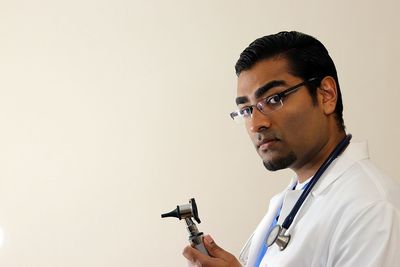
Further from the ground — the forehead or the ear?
the forehead

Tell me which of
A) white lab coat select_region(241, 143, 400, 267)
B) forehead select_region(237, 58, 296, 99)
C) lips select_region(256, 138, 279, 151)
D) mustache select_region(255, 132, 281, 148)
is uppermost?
forehead select_region(237, 58, 296, 99)

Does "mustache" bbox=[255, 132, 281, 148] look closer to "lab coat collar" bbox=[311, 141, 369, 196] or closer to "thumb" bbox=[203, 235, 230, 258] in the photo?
"lab coat collar" bbox=[311, 141, 369, 196]

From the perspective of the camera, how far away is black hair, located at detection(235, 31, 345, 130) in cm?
110

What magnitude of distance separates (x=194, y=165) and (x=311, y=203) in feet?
3.52

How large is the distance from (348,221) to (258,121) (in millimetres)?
310

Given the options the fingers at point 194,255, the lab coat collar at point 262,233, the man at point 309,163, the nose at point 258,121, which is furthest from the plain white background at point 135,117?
the fingers at point 194,255

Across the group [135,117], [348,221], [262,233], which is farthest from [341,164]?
[135,117]

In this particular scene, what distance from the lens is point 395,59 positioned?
1.90 meters

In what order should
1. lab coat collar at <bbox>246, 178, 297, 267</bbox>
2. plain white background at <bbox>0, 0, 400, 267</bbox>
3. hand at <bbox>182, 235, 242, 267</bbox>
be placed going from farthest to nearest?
plain white background at <bbox>0, 0, 400, 267</bbox> → lab coat collar at <bbox>246, 178, 297, 267</bbox> → hand at <bbox>182, 235, 242, 267</bbox>

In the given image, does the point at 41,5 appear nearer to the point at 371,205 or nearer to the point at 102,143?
the point at 102,143

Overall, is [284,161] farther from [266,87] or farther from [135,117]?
[135,117]

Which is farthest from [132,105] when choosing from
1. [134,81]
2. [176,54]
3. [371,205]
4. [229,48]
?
[371,205]

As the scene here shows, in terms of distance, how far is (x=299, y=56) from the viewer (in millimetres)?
1116

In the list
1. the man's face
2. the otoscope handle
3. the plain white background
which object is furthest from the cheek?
the plain white background
